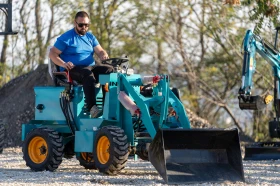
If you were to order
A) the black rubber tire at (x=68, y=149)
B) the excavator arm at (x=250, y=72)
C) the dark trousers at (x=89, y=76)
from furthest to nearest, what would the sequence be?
the excavator arm at (x=250, y=72)
the black rubber tire at (x=68, y=149)
the dark trousers at (x=89, y=76)

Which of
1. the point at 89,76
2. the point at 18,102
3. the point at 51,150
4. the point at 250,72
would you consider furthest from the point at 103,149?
the point at 18,102

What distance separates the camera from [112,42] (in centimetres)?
2583

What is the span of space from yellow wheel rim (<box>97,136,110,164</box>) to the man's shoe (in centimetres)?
68

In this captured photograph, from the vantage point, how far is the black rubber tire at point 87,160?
1284 centimetres

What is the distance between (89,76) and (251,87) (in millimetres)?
6011

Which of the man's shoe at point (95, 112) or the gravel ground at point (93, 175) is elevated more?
the man's shoe at point (95, 112)

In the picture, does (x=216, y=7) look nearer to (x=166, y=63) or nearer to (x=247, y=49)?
(x=166, y=63)

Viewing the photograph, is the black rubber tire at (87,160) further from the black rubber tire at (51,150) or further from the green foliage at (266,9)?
the green foliage at (266,9)

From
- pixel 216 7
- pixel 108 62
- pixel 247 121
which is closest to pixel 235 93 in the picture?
Answer: pixel 247 121

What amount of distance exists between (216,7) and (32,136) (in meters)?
12.9

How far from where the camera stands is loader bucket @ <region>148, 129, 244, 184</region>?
426 inches

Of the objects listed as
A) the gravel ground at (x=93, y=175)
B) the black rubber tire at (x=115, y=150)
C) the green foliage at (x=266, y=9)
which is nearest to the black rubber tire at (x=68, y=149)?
the gravel ground at (x=93, y=175)

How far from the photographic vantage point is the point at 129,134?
11.9m

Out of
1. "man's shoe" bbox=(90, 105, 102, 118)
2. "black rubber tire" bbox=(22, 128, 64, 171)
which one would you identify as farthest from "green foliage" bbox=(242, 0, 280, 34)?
"black rubber tire" bbox=(22, 128, 64, 171)
